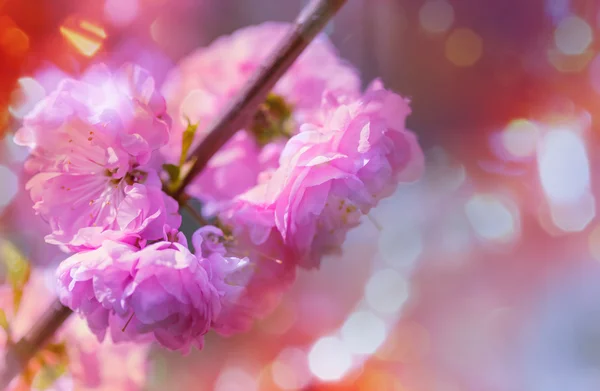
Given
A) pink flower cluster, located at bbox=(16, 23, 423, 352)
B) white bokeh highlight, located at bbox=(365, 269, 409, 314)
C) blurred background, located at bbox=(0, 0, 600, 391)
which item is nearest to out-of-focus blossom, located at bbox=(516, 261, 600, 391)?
blurred background, located at bbox=(0, 0, 600, 391)

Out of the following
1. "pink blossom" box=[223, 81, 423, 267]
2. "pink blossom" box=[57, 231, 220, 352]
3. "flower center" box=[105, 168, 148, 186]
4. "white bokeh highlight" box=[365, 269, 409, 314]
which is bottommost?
"pink blossom" box=[57, 231, 220, 352]

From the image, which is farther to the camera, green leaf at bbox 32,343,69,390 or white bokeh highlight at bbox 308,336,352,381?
white bokeh highlight at bbox 308,336,352,381

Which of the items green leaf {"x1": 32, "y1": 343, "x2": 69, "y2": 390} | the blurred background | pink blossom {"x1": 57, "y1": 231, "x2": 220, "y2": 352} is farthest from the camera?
the blurred background

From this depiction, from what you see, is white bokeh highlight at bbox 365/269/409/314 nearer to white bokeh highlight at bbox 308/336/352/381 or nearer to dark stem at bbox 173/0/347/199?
white bokeh highlight at bbox 308/336/352/381

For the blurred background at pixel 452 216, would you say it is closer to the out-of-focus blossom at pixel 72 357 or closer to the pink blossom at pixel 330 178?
the out-of-focus blossom at pixel 72 357

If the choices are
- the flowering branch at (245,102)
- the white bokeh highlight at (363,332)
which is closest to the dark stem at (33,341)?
the flowering branch at (245,102)

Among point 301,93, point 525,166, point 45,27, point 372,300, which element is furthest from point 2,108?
point 525,166

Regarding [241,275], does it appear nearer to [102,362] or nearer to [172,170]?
[172,170]
